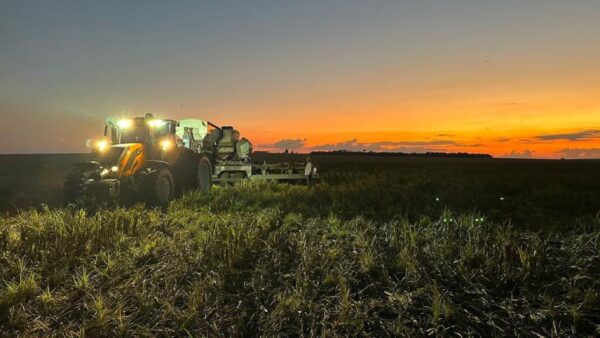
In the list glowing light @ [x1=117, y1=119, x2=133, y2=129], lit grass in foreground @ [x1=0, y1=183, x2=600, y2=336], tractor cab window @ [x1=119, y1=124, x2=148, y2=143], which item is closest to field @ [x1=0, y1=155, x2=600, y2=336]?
lit grass in foreground @ [x1=0, y1=183, x2=600, y2=336]

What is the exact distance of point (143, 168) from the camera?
43.5 feet

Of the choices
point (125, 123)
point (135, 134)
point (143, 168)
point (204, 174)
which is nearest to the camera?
point (143, 168)

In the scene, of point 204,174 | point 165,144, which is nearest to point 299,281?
point 165,144

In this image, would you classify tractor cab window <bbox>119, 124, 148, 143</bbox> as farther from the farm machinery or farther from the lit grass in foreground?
the lit grass in foreground

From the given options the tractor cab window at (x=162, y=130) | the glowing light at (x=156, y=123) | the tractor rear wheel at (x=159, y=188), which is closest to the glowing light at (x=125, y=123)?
the glowing light at (x=156, y=123)

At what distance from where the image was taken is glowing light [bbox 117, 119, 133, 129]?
46.3 ft

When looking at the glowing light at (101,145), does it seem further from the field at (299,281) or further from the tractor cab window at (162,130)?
the field at (299,281)

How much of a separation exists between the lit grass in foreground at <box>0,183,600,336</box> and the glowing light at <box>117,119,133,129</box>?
727 centimetres

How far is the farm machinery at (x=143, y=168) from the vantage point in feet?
39.2

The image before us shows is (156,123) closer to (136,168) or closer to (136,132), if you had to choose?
(136,132)

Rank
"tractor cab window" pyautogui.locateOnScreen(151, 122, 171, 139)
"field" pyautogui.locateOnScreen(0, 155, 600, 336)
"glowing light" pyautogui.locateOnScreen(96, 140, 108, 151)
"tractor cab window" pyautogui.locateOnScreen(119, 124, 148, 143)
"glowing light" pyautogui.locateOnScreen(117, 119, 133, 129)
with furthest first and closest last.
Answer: "tractor cab window" pyautogui.locateOnScreen(151, 122, 171, 139)
"tractor cab window" pyautogui.locateOnScreen(119, 124, 148, 143)
"glowing light" pyautogui.locateOnScreen(117, 119, 133, 129)
"glowing light" pyautogui.locateOnScreen(96, 140, 108, 151)
"field" pyautogui.locateOnScreen(0, 155, 600, 336)

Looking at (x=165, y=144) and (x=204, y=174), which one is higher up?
(x=165, y=144)

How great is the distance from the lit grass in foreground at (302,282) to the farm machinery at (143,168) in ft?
15.5

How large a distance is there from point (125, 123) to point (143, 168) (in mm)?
1849
